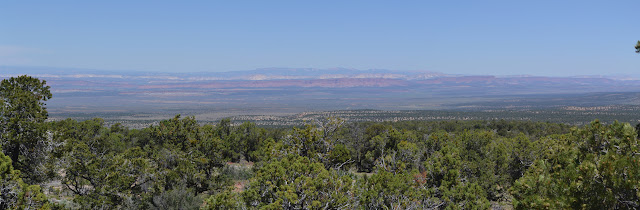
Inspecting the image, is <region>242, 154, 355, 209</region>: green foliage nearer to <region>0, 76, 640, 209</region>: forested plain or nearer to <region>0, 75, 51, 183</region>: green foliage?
<region>0, 76, 640, 209</region>: forested plain

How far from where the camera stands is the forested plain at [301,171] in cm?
974

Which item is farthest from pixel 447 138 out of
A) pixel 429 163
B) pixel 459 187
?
pixel 459 187

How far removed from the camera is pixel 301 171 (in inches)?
570

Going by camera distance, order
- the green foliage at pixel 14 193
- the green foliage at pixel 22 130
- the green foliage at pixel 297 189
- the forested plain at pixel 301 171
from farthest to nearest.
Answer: the green foliage at pixel 22 130
the green foliage at pixel 297 189
the green foliage at pixel 14 193
the forested plain at pixel 301 171

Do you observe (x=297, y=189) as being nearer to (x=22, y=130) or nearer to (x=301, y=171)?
(x=301, y=171)

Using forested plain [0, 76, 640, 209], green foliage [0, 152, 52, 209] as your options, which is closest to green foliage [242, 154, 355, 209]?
forested plain [0, 76, 640, 209]

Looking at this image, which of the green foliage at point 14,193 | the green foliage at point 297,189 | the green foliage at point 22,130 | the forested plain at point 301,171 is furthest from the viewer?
the green foliage at point 22,130

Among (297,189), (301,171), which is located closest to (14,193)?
(297,189)

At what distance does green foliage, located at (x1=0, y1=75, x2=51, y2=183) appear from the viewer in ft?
57.9

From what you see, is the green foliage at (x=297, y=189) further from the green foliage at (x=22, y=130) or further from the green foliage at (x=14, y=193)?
the green foliage at (x=22, y=130)

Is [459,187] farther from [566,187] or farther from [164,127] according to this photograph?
[164,127]

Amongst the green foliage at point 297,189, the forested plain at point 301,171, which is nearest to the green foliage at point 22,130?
the forested plain at point 301,171

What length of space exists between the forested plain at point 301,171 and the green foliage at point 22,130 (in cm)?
4

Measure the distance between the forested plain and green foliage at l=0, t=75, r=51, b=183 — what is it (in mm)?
44
